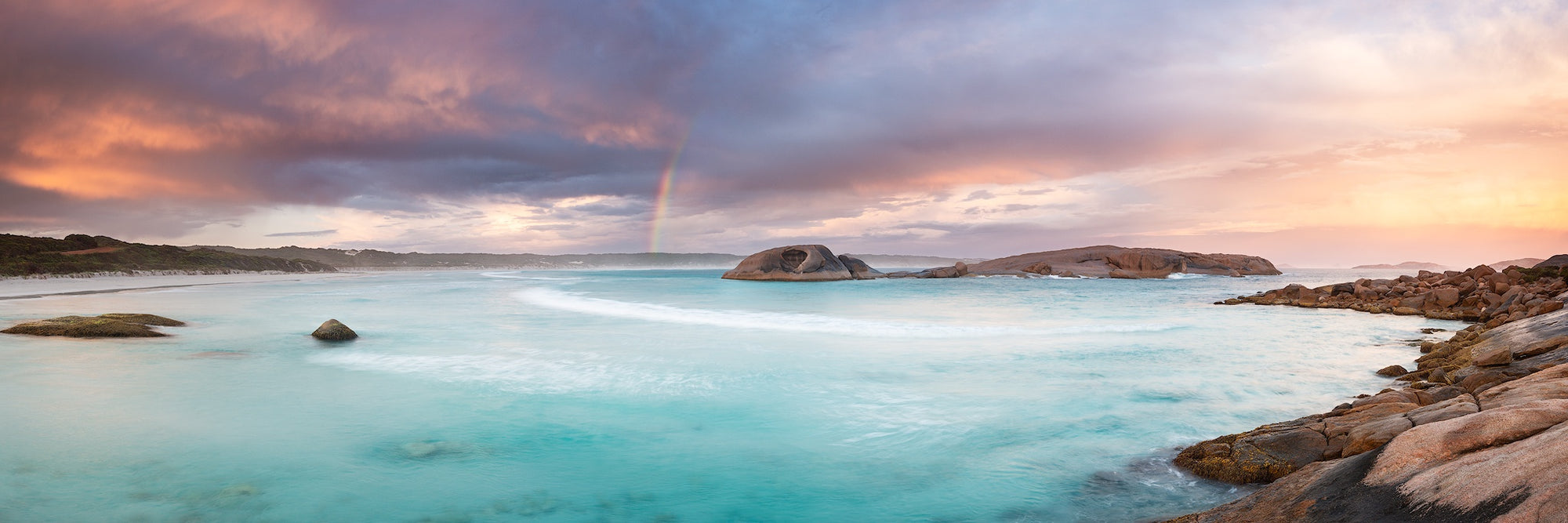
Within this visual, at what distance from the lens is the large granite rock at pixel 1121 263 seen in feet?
208

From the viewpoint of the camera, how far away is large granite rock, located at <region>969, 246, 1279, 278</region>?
208 feet

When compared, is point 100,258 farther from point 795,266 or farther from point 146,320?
point 146,320

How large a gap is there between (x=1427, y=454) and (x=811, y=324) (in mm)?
15101

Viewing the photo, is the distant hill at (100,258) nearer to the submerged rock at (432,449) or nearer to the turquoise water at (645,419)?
the turquoise water at (645,419)

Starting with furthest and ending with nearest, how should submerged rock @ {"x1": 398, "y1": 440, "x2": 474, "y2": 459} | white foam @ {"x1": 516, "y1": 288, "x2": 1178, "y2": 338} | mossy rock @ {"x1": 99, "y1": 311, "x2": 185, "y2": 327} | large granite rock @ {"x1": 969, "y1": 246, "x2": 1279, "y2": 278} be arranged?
A: large granite rock @ {"x1": 969, "y1": 246, "x2": 1279, "y2": 278}, white foam @ {"x1": 516, "y1": 288, "x2": 1178, "y2": 338}, mossy rock @ {"x1": 99, "y1": 311, "x2": 185, "y2": 327}, submerged rock @ {"x1": 398, "y1": 440, "x2": 474, "y2": 459}

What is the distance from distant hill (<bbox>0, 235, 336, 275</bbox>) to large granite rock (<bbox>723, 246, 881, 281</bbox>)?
159 feet

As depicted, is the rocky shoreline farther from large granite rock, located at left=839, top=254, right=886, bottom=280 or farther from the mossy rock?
large granite rock, located at left=839, top=254, right=886, bottom=280

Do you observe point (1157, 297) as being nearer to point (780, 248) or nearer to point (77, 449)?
point (780, 248)

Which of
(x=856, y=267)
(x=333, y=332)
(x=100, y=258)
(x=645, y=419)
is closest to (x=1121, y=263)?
(x=856, y=267)

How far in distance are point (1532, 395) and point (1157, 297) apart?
96.5 ft

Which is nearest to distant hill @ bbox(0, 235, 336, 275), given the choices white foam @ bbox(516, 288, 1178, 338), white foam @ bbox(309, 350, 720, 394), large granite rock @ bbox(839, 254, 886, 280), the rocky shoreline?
white foam @ bbox(516, 288, 1178, 338)

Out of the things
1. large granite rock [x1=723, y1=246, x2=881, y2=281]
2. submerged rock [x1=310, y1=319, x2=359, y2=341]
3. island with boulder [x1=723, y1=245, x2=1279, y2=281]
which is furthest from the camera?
island with boulder [x1=723, y1=245, x2=1279, y2=281]

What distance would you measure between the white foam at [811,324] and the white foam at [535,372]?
6.36 metres

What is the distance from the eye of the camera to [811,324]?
18281 mm
